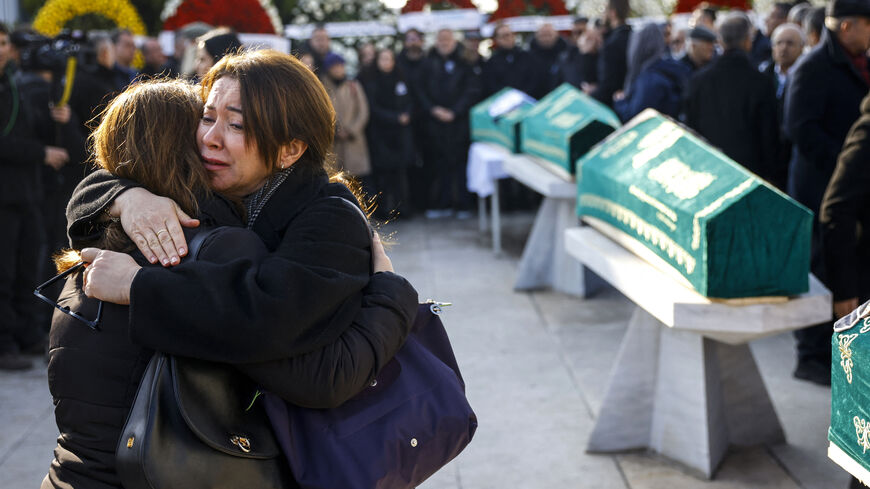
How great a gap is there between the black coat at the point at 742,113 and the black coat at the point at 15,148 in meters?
4.45

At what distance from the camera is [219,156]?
2.06 metres

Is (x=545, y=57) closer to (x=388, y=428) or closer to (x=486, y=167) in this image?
(x=486, y=167)

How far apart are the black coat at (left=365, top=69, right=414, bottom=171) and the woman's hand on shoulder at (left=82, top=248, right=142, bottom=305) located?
30.6ft

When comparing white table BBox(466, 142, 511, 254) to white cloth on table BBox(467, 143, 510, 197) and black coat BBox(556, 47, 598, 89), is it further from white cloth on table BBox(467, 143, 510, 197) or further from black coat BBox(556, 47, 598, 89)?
black coat BBox(556, 47, 598, 89)

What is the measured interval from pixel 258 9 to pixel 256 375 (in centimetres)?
773

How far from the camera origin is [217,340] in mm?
1780

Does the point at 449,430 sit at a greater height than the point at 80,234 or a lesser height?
lesser

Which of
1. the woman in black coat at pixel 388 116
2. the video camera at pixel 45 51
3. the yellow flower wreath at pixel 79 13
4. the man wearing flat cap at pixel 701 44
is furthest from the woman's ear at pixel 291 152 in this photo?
the yellow flower wreath at pixel 79 13

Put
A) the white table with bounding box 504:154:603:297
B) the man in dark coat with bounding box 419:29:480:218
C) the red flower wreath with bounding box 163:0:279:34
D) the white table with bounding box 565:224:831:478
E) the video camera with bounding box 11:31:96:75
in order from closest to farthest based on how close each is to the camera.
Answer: the white table with bounding box 565:224:831:478, the video camera with bounding box 11:31:96:75, the white table with bounding box 504:154:603:297, the red flower wreath with bounding box 163:0:279:34, the man in dark coat with bounding box 419:29:480:218

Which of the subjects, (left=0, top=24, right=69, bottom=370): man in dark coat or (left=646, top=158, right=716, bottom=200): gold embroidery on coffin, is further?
(left=0, top=24, right=69, bottom=370): man in dark coat

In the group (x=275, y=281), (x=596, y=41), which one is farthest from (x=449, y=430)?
(x=596, y=41)

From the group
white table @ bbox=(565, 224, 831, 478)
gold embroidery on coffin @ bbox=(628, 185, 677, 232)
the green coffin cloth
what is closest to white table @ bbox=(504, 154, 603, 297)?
white table @ bbox=(565, 224, 831, 478)

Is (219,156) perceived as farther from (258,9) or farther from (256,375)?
(258,9)

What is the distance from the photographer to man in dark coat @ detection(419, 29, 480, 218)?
11359 mm
